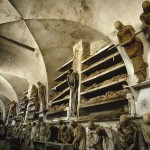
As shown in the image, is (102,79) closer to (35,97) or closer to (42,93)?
(42,93)

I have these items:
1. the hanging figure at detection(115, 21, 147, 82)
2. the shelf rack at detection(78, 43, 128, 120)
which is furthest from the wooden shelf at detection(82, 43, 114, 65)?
the hanging figure at detection(115, 21, 147, 82)

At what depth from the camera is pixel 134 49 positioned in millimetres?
4160

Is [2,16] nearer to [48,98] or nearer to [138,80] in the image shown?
[48,98]

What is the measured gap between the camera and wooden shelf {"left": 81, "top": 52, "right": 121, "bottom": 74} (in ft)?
18.2

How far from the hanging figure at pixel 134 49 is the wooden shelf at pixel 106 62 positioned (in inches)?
43.6

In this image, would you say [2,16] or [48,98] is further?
[48,98]

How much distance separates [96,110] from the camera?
6344mm

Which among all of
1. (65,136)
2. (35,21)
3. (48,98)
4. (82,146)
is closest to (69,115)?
(65,136)

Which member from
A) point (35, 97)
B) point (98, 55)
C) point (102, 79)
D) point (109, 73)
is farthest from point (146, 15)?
point (35, 97)

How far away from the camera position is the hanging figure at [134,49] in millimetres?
4043

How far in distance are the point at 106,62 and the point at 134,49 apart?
1.79 meters

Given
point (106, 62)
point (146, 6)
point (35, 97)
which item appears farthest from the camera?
point (35, 97)

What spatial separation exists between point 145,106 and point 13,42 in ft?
23.4

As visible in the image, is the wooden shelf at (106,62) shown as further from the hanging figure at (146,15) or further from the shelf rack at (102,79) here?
the hanging figure at (146,15)
